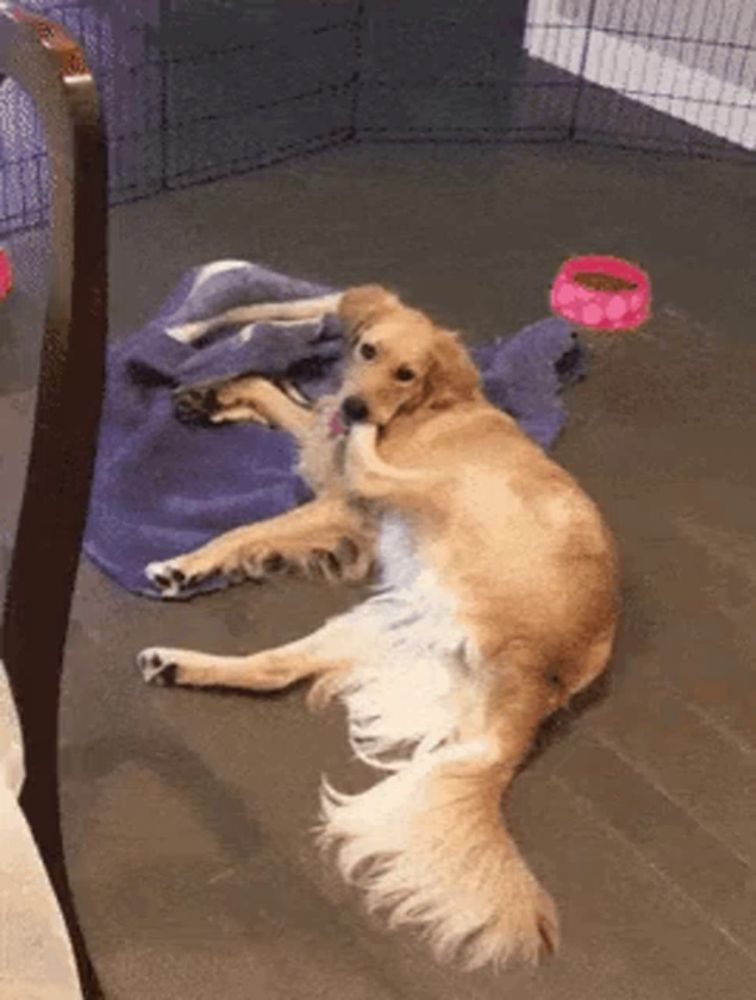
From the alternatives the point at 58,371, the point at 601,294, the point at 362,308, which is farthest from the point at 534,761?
the point at 601,294

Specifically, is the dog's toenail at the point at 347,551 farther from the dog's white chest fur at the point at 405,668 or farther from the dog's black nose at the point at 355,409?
the dog's black nose at the point at 355,409

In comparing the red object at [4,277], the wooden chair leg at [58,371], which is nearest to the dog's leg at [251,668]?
the wooden chair leg at [58,371]

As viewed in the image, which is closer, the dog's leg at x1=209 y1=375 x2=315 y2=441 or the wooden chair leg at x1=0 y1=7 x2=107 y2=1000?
the wooden chair leg at x1=0 y1=7 x2=107 y2=1000

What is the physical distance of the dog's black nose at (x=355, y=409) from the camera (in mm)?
1906

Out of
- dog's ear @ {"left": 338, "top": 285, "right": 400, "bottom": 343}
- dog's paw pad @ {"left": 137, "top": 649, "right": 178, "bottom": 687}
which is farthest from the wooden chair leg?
dog's ear @ {"left": 338, "top": 285, "right": 400, "bottom": 343}

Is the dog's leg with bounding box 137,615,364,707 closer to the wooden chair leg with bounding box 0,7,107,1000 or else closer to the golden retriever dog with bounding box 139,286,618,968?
the golden retriever dog with bounding box 139,286,618,968

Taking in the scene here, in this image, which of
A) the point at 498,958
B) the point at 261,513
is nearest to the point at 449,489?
the point at 261,513

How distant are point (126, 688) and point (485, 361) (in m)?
0.95

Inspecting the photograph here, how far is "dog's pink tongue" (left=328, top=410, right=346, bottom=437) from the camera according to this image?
1959 mm

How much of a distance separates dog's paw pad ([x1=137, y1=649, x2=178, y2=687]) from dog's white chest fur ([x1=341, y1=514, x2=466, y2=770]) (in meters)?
0.21

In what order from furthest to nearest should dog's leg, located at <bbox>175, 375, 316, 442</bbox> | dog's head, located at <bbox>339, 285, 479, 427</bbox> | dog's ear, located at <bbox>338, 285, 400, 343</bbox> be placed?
dog's leg, located at <bbox>175, 375, 316, 442</bbox> < dog's ear, located at <bbox>338, 285, 400, 343</bbox> < dog's head, located at <bbox>339, 285, 479, 427</bbox>

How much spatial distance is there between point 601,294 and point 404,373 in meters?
0.73

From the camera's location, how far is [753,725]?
169cm

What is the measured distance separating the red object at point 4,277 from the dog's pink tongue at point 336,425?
0.74 m
